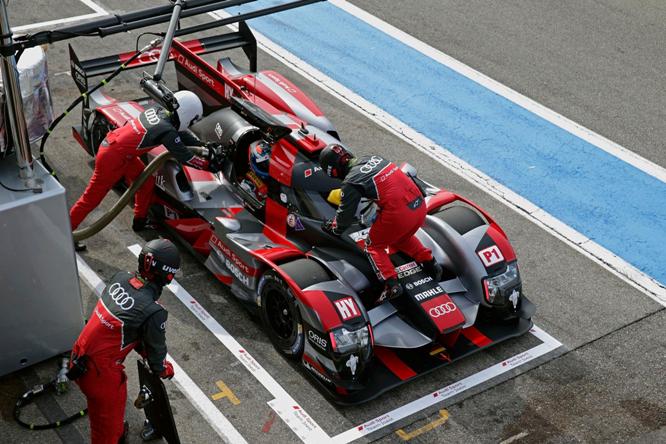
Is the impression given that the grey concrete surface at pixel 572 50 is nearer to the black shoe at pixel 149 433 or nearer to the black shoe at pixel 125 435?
the black shoe at pixel 149 433

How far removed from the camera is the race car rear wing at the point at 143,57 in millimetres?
10781

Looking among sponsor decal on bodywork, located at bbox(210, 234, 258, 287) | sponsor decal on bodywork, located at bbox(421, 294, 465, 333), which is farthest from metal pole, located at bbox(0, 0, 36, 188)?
sponsor decal on bodywork, located at bbox(421, 294, 465, 333)

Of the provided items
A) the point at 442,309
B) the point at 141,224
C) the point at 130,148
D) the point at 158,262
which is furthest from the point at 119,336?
the point at 141,224

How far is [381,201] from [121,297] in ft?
8.90

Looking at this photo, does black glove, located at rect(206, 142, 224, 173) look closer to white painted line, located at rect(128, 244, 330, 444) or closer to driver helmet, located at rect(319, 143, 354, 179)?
white painted line, located at rect(128, 244, 330, 444)

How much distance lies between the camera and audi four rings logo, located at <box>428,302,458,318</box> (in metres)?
8.63

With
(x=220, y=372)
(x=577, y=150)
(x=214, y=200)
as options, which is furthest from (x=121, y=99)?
(x=577, y=150)

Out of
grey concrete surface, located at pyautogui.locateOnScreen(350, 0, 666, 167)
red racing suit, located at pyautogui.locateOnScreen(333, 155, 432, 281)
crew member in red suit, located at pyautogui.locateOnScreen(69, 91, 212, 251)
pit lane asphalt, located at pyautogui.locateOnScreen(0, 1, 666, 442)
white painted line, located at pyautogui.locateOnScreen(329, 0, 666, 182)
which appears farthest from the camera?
grey concrete surface, located at pyautogui.locateOnScreen(350, 0, 666, 167)

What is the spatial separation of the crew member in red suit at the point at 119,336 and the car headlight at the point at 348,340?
1.61 metres

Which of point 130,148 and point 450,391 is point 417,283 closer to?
point 450,391

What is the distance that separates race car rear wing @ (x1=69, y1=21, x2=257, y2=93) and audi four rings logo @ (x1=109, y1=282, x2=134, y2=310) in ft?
14.0

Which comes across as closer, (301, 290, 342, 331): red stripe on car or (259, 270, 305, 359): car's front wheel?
(301, 290, 342, 331): red stripe on car

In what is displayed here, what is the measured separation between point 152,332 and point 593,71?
1056 centimetres

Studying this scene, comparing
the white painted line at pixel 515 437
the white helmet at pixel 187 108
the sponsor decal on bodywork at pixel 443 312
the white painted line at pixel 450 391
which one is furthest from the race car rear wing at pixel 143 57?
the white painted line at pixel 515 437
